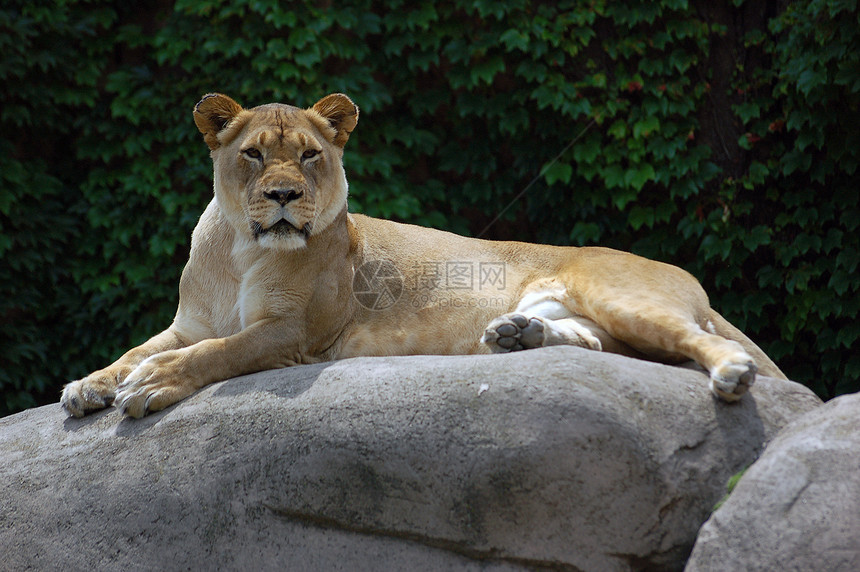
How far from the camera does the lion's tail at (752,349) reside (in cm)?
380

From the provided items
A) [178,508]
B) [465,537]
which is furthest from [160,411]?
[465,537]

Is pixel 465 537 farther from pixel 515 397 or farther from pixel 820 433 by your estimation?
pixel 820 433

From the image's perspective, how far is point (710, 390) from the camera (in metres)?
3.22

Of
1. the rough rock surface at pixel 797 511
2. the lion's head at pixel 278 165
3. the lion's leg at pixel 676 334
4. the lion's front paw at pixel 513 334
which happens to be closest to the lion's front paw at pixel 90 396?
the lion's head at pixel 278 165

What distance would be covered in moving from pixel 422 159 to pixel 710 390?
4659 millimetres

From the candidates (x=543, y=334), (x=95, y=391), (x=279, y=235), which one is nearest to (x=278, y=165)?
(x=279, y=235)

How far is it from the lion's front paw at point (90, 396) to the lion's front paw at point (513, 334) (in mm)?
1689

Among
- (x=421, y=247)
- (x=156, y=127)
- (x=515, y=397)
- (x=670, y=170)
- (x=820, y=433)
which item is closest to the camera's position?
(x=820, y=433)

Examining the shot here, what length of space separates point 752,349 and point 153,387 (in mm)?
2737

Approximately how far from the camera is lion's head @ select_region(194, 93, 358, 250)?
357 cm

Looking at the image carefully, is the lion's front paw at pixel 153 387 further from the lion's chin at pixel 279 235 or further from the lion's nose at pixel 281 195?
the lion's nose at pixel 281 195

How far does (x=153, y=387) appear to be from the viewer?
3475 mm

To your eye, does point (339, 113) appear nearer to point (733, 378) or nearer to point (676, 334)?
point (676, 334)

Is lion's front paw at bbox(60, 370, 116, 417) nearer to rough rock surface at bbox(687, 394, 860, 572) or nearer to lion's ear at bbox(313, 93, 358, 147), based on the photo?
lion's ear at bbox(313, 93, 358, 147)
